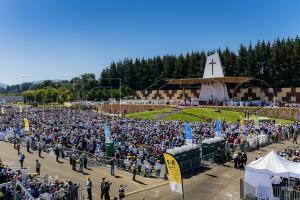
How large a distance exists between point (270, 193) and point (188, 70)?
8093 cm

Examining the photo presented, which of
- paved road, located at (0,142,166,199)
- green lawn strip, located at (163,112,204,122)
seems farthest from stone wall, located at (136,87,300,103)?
paved road, located at (0,142,166,199)

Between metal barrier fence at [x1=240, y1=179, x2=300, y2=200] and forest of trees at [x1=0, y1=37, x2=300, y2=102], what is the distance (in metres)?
62.5

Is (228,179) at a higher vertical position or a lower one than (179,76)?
lower

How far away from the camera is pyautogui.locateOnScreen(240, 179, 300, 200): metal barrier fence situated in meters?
18.5

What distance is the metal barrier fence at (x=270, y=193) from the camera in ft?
60.6

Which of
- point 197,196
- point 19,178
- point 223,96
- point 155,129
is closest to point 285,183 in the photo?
point 197,196

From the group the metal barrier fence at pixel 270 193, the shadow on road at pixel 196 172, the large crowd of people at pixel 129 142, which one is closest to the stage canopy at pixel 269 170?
the metal barrier fence at pixel 270 193

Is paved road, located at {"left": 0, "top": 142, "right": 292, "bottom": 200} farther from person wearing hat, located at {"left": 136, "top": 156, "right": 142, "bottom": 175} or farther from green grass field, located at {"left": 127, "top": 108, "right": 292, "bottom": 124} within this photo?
green grass field, located at {"left": 127, "top": 108, "right": 292, "bottom": 124}

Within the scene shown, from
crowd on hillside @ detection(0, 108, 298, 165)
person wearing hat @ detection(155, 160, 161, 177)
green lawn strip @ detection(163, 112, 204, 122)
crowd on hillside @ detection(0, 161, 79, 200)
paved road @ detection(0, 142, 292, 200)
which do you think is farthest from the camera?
green lawn strip @ detection(163, 112, 204, 122)

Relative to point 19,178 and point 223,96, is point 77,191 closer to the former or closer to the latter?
point 19,178

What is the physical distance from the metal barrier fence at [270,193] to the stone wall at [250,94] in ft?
191

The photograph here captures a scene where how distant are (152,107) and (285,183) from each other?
5799 cm

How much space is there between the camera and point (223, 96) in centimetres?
7562

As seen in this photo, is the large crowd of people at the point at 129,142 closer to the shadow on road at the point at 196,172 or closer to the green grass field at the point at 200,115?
the shadow on road at the point at 196,172
